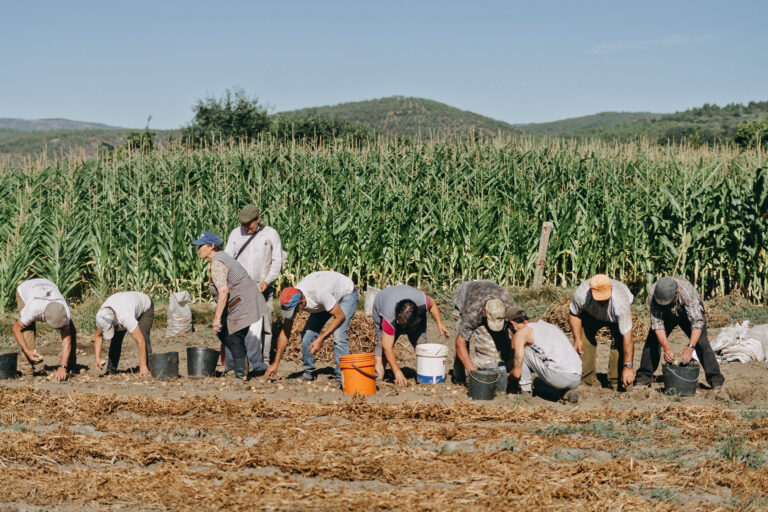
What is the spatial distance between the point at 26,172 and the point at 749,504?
1381 centimetres

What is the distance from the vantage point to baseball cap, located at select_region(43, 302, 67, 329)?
25.8 ft

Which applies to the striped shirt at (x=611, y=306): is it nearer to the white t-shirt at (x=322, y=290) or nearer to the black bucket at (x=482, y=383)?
the black bucket at (x=482, y=383)

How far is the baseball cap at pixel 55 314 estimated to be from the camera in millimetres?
7855

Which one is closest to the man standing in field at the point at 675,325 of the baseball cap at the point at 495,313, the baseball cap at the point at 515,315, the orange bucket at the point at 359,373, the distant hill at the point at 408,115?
the baseball cap at the point at 515,315

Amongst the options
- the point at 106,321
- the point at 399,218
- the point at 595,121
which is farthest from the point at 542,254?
the point at 595,121

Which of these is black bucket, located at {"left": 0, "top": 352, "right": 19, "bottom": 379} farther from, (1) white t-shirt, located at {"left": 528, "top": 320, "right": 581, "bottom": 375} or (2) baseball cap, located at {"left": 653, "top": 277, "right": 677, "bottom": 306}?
(2) baseball cap, located at {"left": 653, "top": 277, "right": 677, "bottom": 306}

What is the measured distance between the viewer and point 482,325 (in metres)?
7.86

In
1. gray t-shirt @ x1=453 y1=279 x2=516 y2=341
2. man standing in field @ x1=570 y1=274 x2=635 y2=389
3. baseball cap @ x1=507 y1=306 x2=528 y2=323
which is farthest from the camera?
gray t-shirt @ x1=453 y1=279 x2=516 y2=341

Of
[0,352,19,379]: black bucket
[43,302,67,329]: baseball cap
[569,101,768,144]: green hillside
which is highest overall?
[569,101,768,144]: green hillside

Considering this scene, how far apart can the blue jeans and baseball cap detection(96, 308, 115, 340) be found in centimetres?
204

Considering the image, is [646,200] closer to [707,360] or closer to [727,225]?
[727,225]

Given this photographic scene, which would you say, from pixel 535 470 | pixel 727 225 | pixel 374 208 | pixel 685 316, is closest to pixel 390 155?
pixel 374 208

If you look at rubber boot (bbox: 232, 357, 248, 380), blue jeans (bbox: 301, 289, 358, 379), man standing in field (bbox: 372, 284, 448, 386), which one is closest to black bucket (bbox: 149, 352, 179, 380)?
rubber boot (bbox: 232, 357, 248, 380)

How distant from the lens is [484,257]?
12.7m
